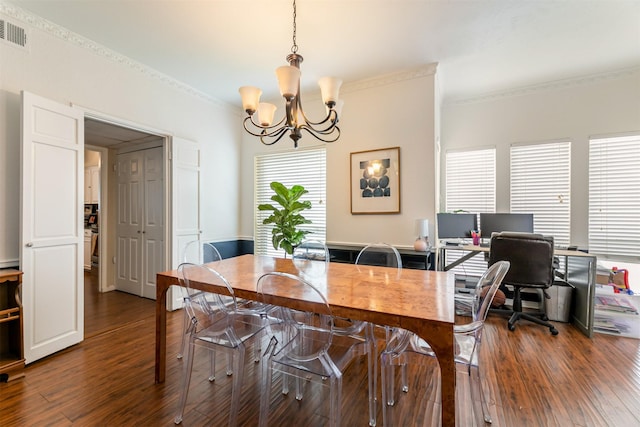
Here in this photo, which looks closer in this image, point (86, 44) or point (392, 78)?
point (86, 44)

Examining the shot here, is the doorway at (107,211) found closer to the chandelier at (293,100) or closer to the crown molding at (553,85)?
the chandelier at (293,100)

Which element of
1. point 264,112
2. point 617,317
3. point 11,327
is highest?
point 264,112

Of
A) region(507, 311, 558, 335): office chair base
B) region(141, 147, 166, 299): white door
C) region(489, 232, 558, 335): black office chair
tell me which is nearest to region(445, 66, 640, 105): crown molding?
region(489, 232, 558, 335): black office chair

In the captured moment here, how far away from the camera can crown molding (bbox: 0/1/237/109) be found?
7.71 ft

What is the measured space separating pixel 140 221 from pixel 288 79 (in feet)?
11.3

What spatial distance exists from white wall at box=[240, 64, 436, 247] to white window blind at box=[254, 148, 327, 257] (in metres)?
0.16

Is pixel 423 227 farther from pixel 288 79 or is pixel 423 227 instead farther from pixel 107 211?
pixel 107 211

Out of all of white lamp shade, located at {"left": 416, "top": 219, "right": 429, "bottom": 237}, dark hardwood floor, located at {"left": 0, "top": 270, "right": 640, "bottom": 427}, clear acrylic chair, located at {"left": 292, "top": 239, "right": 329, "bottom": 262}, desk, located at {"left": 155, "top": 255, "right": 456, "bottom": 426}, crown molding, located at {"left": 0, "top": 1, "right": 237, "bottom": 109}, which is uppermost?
crown molding, located at {"left": 0, "top": 1, "right": 237, "bottom": 109}

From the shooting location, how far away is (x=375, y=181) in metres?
3.65

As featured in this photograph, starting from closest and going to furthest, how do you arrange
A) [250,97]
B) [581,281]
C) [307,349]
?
[307,349] → [250,97] → [581,281]

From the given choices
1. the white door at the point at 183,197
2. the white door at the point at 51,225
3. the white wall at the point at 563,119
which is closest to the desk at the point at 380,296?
the white door at the point at 51,225

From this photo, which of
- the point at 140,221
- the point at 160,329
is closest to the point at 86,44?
the point at 140,221

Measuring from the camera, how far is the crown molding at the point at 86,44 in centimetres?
235

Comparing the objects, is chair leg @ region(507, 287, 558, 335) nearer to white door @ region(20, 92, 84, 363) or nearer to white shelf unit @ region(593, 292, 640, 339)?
white shelf unit @ region(593, 292, 640, 339)
